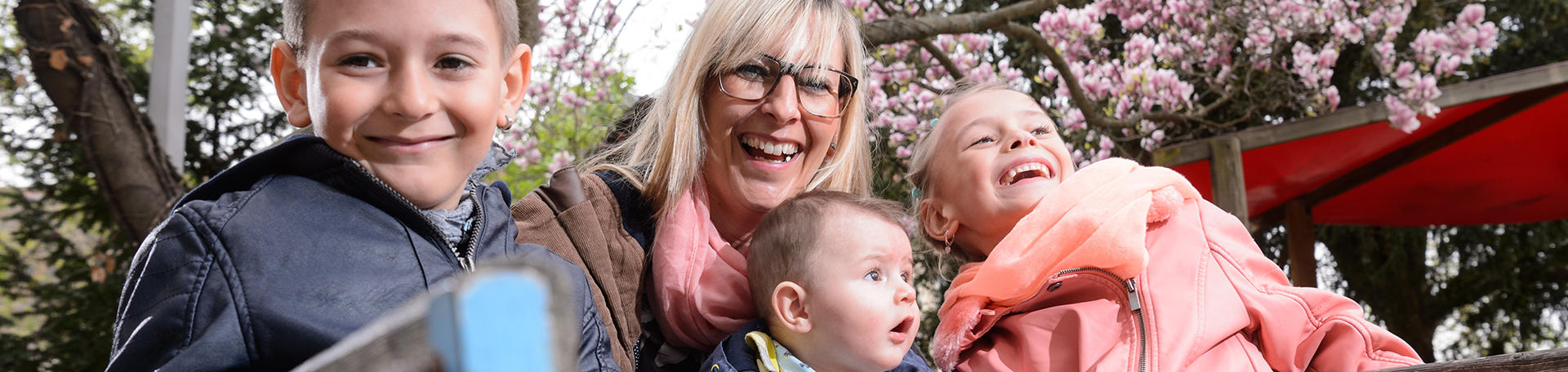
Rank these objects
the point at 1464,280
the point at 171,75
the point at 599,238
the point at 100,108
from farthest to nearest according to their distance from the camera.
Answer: the point at 1464,280 → the point at 171,75 → the point at 100,108 → the point at 599,238

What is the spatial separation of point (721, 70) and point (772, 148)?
19cm

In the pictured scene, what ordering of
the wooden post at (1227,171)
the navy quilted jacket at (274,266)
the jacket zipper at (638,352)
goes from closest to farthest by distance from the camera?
the navy quilted jacket at (274,266) → the jacket zipper at (638,352) → the wooden post at (1227,171)

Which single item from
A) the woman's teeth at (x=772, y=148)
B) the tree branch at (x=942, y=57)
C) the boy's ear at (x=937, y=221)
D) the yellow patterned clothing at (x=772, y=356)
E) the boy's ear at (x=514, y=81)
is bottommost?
the yellow patterned clothing at (x=772, y=356)

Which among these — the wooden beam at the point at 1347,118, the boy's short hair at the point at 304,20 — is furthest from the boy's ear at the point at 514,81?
the wooden beam at the point at 1347,118

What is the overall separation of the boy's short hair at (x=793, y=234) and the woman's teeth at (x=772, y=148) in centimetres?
15

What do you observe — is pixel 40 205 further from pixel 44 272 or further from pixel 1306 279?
pixel 1306 279

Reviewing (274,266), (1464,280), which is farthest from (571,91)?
(1464,280)

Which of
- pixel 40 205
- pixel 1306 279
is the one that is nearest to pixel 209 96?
pixel 40 205

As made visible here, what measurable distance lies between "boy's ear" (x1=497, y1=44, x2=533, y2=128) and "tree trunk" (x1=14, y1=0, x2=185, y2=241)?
2.74 metres

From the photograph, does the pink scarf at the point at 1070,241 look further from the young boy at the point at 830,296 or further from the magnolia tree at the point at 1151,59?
the magnolia tree at the point at 1151,59

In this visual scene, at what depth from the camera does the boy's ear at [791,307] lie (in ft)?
5.44

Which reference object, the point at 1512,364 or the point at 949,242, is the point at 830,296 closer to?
the point at 949,242

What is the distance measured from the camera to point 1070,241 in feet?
5.97

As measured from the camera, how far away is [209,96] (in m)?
5.29
